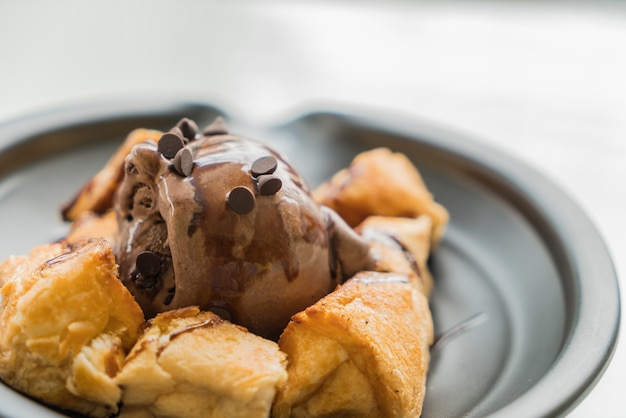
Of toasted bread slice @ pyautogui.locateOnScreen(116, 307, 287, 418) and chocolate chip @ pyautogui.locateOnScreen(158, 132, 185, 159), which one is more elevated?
chocolate chip @ pyautogui.locateOnScreen(158, 132, 185, 159)

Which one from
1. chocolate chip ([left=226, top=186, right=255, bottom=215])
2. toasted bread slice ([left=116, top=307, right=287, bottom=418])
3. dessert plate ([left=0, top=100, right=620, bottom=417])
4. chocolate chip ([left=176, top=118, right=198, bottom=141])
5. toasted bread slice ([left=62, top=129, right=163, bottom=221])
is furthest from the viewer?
toasted bread slice ([left=62, top=129, right=163, bottom=221])

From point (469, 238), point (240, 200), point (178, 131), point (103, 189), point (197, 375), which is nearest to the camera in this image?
point (197, 375)

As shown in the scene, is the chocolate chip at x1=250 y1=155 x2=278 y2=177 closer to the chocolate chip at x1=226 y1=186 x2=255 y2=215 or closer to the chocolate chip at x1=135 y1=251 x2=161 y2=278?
the chocolate chip at x1=226 y1=186 x2=255 y2=215

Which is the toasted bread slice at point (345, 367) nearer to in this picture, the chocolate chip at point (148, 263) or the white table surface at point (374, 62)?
the chocolate chip at point (148, 263)

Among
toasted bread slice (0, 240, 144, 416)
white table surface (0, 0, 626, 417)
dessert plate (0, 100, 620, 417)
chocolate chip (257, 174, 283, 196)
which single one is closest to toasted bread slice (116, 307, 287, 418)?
toasted bread slice (0, 240, 144, 416)

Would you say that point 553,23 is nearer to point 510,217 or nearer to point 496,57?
point 496,57

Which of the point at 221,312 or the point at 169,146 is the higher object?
the point at 169,146

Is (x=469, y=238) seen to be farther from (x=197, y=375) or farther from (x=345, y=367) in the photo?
(x=197, y=375)

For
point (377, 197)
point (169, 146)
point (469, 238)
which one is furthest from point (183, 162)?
point (469, 238)
